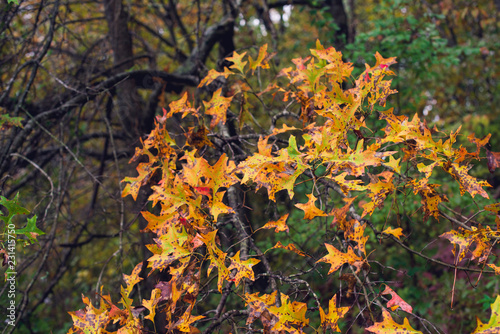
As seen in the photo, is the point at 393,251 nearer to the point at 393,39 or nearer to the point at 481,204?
the point at 481,204

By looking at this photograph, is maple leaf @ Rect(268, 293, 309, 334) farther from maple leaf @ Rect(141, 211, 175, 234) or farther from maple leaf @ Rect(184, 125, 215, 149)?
maple leaf @ Rect(184, 125, 215, 149)

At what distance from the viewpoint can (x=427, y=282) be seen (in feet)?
14.6

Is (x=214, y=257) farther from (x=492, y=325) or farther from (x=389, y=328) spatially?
(x=492, y=325)

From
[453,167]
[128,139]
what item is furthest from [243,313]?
[128,139]

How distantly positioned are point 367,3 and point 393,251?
246 inches

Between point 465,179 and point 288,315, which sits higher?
point 465,179

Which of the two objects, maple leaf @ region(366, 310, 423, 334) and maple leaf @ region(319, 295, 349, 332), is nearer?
maple leaf @ region(366, 310, 423, 334)

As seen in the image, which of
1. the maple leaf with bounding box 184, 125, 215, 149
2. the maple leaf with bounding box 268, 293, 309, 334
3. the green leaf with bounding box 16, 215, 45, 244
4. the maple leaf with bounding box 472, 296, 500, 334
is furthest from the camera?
the maple leaf with bounding box 184, 125, 215, 149

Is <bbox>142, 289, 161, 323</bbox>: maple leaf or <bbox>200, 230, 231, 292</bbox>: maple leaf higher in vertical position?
<bbox>200, 230, 231, 292</bbox>: maple leaf

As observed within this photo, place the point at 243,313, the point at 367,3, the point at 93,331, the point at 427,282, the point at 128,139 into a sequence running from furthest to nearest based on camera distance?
1. the point at 367,3
2. the point at 427,282
3. the point at 128,139
4. the point at 243,313
5. the point at 93,331

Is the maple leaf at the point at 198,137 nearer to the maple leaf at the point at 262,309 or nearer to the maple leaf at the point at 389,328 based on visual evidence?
the maple leaf at the point at 262,309

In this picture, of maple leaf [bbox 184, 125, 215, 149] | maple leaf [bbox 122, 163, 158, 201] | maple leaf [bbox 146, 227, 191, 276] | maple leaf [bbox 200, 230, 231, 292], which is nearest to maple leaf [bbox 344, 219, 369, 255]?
maple leaf [bbox 200, 230, 231, 292]

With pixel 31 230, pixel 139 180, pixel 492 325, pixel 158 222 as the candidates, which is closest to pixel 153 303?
pixel 158 222

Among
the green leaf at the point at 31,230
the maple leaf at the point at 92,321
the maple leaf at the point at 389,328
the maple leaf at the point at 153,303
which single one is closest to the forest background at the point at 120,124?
the green leaf at the point at 31,230
